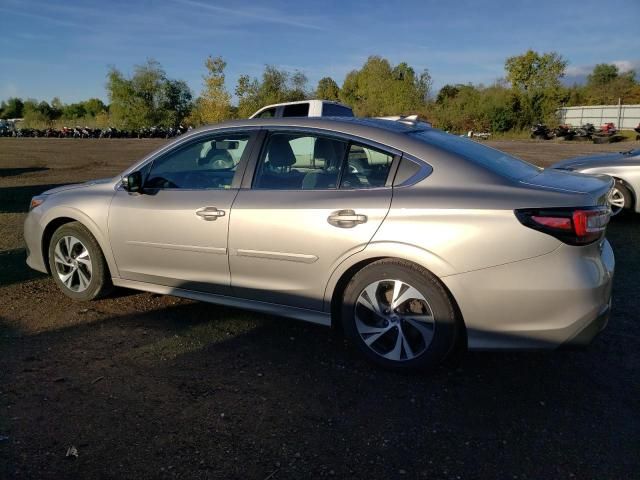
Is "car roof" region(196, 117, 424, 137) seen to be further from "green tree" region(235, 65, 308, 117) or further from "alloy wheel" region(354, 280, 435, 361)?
"green tree" region(235, 65, 308, 117)

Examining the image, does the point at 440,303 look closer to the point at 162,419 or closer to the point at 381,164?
the point at 381,164

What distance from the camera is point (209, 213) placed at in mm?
3971

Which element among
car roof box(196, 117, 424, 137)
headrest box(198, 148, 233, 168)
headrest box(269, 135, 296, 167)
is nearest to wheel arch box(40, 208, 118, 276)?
headrest box(198, 148, 233, 168)

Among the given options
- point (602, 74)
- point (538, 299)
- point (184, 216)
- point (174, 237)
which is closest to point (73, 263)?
point (174, 237)

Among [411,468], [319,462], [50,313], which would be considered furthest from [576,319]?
[50,313]

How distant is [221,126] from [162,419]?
2.28 meters

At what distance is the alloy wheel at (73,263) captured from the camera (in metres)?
4.74

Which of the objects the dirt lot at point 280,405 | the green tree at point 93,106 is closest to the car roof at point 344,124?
the dirt lot at point 280,405

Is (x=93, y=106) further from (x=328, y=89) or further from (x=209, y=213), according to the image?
(x=209, y=213)

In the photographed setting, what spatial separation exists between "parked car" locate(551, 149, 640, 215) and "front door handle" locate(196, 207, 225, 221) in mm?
5890

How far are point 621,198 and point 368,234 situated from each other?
6.37 metres

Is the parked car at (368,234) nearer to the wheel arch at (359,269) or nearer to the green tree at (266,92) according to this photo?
the wheel arch at (359,269)

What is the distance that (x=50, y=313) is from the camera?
14.9 ft

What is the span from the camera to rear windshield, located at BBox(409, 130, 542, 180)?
351 centimetres
